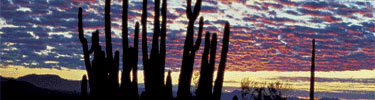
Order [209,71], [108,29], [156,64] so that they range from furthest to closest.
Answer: [108,29] < [209,71] < [156,64]

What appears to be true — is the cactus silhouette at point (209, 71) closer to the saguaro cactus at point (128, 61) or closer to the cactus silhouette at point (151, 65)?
the cactus silhouette at point (151, 65)

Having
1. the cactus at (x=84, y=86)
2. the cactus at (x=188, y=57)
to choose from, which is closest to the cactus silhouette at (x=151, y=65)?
the cactus at (x=188, y=57)

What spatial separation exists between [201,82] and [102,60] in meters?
2.99

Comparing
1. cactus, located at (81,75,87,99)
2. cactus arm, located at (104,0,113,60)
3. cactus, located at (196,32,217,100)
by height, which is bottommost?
cactus, located at (81,75,87,99)

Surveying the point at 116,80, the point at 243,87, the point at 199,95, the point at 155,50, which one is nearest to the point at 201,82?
the point at 199,95

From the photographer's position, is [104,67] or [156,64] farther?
[104,67]

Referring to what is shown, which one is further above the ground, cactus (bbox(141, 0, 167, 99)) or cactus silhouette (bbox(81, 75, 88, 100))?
cactus (bbox(141, 0, 167, 99))

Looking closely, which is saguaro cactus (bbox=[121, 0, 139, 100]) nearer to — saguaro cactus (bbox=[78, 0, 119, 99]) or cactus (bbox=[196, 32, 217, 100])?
saguaro cactus (bbox=[78, 0, 119, 99])

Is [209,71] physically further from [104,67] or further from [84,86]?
[84,86]

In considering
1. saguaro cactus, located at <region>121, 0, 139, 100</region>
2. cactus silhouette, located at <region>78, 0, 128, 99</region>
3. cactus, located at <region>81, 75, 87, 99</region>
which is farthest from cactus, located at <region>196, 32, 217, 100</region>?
cactus, located at <region>81, 75, 87, 99</region>

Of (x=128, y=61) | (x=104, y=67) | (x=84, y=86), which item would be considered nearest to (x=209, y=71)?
(x=128, y=61)

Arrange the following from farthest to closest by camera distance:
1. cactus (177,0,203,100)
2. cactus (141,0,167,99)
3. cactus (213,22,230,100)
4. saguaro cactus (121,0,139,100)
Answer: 1. saguaro cactus (121,0,139,100)
2. cactus (213,22,230,100)
3. cactus (141,0,167,99)
4. cactus (177,0,203,100)

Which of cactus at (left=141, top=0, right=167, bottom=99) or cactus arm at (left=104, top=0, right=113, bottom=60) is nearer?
cactus at (left=141, top=0, right=167, bottom=99)

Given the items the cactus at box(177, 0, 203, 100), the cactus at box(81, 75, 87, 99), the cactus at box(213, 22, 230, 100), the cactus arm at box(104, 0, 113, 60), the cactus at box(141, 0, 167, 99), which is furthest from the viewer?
the cactus at box(81, 75, 87, 99)
